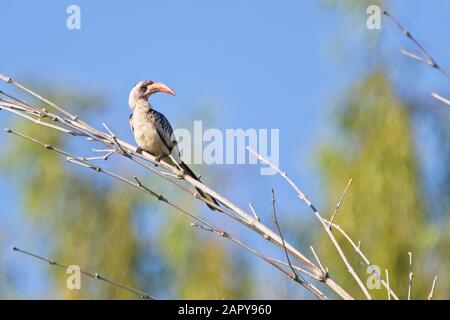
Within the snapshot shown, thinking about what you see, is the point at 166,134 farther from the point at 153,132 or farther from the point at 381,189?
the point at 381,189

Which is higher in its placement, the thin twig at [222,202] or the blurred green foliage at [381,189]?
the blurred green foliage at [381,189]

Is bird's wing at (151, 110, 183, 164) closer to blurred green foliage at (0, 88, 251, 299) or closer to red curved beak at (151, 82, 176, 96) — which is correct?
red curved beak at (151, 82, 176, 96)

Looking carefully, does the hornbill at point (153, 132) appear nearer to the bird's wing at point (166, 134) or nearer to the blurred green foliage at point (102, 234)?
the bird's wing at point (166, 134)

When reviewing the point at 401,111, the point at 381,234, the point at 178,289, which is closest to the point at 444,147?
the point at 401,111

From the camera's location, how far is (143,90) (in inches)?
267

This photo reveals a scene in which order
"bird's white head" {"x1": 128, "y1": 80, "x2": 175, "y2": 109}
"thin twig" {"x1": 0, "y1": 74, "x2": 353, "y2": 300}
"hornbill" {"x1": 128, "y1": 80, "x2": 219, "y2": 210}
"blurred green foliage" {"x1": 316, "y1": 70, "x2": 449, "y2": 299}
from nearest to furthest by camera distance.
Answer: "thin twig" {"x1": 0, "y1": 74, "x2": 353, "y2": 300}, "hornbill" {"x1": 128, "y1": 80, "x2": 219, "y2": 210}, "bird's white head" {"x1": 128, "y1": 80, "x2": 175, "y2": 109}, "blurred green foliage" {"x1": 316, "y1": 70, "x2": 449, "y2": 299}

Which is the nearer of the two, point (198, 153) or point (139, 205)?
point (198, 153)

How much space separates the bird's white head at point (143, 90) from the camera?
6.71 metres

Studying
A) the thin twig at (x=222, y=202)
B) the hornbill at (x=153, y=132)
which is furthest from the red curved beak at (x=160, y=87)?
the thin twig at (x=222, y=202)

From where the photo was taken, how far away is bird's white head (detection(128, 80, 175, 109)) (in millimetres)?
6715

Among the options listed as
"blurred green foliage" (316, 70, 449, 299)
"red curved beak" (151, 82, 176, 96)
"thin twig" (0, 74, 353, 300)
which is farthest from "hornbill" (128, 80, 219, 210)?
"blurred green foliage" (316, 70, 449, 299)
